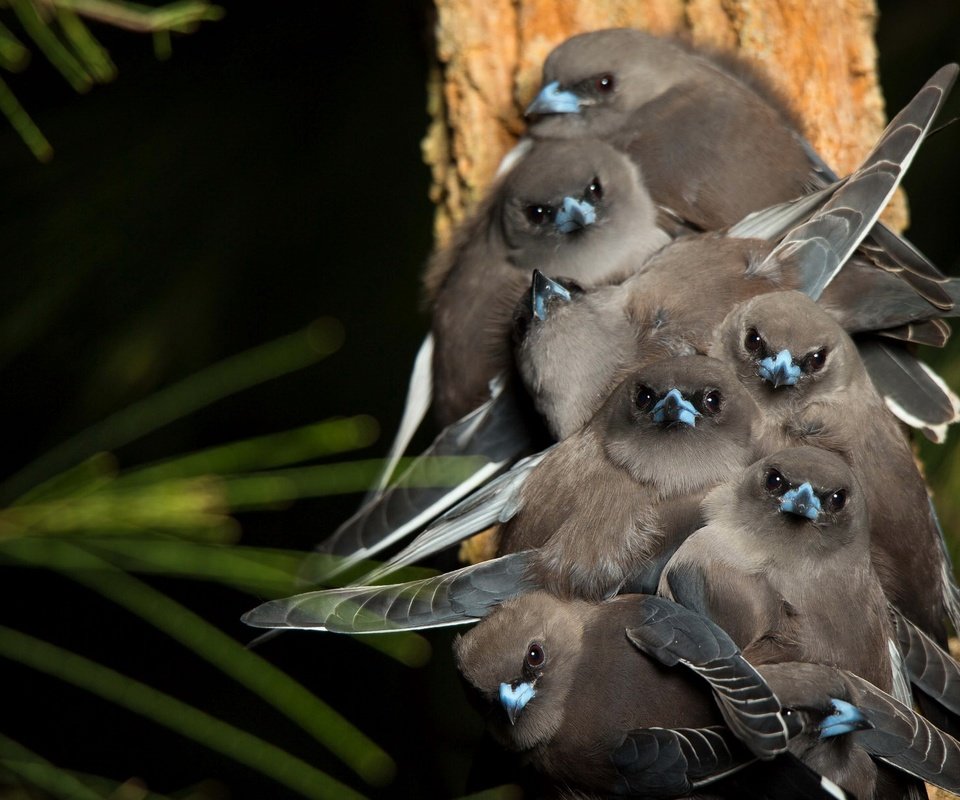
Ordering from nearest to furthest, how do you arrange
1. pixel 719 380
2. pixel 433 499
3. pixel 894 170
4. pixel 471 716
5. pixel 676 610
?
Answer: pixel 676 610 → pixel 719 380 → pixel 894 170 → pixel 433 499 → pixel 471 716

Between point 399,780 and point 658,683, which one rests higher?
point 658,683

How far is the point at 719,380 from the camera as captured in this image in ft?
6.68

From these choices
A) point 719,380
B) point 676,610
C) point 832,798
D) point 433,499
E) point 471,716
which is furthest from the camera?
point 471,716

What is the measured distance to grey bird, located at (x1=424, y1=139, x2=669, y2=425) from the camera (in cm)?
248

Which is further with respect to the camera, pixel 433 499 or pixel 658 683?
pixel 433 499

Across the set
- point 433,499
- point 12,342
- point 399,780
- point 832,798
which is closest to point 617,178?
point 433,499

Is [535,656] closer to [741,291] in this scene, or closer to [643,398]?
[643,398]

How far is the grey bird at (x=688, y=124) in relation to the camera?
7.94 ft

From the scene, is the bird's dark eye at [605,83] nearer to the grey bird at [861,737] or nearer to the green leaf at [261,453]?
the green leaf at [261,453]

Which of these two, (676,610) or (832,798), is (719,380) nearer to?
(676,610)

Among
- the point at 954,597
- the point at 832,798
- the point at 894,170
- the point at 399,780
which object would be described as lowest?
the point at 399,780

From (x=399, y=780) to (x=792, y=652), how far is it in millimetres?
2408

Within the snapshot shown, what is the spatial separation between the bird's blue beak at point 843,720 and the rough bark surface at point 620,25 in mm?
1331

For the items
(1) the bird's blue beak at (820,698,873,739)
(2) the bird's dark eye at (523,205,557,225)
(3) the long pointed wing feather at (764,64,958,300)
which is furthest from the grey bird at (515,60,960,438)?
(1) the bird's blue beak at (820,698,873,739)
